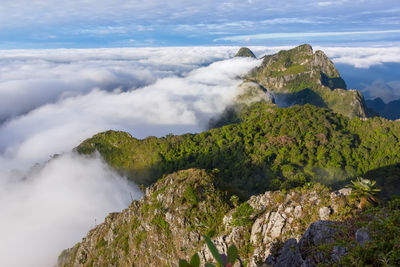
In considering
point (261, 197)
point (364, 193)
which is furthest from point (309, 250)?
point (261, 197)

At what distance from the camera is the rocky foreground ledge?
16547 mm

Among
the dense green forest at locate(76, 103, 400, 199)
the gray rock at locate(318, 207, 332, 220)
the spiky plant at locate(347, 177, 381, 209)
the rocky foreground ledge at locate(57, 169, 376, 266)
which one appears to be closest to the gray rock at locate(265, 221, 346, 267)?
the rocky foreground ledge at locate(57, 169, 376, 266)

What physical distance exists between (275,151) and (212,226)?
4067 inches

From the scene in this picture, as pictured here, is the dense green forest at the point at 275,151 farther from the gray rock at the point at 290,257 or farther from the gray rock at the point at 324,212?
the gray rock at the point at 290,257

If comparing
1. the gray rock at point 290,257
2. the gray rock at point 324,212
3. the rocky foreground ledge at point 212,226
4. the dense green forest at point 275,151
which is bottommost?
the dense green forest at point 275,151

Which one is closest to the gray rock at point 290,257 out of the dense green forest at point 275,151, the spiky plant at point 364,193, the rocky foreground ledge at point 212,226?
the rocky foreground ledge at point 212,226

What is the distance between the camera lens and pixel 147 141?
16038 cm

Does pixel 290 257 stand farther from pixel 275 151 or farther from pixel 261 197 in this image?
pixel 275 151

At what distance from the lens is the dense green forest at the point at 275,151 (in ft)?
369

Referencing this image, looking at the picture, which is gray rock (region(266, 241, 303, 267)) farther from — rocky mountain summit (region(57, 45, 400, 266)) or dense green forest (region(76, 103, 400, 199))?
dense green forest (region(76, 103, 400, 199))

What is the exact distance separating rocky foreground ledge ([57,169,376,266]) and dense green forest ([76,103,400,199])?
2396 inches

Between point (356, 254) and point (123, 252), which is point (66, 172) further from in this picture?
point (356, 254)

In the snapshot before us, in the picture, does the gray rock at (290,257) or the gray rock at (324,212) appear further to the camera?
the gray rock at (324,212)

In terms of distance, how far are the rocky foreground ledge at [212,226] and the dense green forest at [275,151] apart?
60.9m
